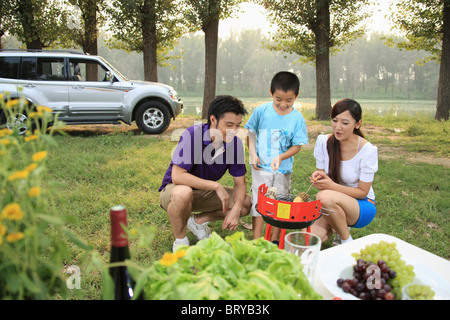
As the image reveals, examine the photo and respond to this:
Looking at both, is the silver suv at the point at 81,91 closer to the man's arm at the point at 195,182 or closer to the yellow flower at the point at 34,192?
the man's arm at the point at 195,182

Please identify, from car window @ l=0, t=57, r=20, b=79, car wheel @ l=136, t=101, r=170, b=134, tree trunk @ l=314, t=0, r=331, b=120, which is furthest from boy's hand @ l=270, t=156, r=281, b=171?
tree trunk @ l=314, t=0, r=331, b=120

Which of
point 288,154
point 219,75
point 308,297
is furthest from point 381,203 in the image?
point 219,75

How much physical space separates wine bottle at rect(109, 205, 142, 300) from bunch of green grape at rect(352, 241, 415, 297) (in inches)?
36.4

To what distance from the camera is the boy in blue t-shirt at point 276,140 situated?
9.57ft

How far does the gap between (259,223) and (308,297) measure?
2.01 metres

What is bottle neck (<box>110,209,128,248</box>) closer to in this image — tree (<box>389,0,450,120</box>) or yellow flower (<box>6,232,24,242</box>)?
yellow flower (<box>6,232,24,242</box>)

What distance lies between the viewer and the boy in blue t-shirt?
9.57ft

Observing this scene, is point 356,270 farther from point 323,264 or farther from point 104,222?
point 104,222

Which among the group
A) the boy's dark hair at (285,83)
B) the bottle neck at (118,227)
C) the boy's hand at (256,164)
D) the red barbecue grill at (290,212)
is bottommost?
the red barbecue grill at (290,212)

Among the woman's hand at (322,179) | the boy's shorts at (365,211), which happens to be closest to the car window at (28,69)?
the woman's hand at (322,179)

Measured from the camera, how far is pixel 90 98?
25.4 ft

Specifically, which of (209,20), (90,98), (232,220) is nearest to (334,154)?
(232,220)

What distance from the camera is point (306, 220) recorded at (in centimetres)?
210

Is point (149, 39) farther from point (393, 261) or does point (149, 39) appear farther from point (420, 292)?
point (420, 292)
